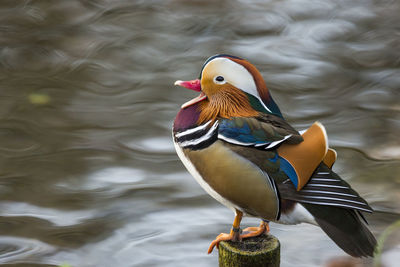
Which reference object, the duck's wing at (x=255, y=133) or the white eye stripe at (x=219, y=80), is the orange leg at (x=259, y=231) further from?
the white eye stripe at (x=219, y=80)

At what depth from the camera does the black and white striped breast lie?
1.74m

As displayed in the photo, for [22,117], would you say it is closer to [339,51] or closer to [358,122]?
[358,122]

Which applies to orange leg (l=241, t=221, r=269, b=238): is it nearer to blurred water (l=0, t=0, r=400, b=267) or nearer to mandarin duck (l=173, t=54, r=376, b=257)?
mandarin duck (l=173, t=54, r=376, b=257)

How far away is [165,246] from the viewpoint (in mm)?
2875

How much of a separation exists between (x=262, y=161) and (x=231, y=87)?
0.23m

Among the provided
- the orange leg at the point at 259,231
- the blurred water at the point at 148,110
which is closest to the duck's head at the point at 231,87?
the orange leg at the point at 259,231

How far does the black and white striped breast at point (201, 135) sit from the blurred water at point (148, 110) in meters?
1.10

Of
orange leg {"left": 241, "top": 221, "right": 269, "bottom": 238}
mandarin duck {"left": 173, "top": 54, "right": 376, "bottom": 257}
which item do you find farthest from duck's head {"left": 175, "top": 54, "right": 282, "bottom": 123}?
orange leg {"left": 241, "top": 221, "right": 269, "bottom": 238}

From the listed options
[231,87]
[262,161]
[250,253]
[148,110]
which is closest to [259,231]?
[250,253]

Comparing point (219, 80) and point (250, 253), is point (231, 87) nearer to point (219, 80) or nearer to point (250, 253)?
point (219, 80)

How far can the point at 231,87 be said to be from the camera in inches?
68.4

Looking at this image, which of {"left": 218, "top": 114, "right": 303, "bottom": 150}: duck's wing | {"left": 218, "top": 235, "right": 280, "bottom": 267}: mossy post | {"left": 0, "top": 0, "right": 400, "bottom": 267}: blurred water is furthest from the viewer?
{"left": 0, "top": 0, "right": 400, "bottom": 267}: blurred water

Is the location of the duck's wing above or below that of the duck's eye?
below

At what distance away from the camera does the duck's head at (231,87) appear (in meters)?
1.70
